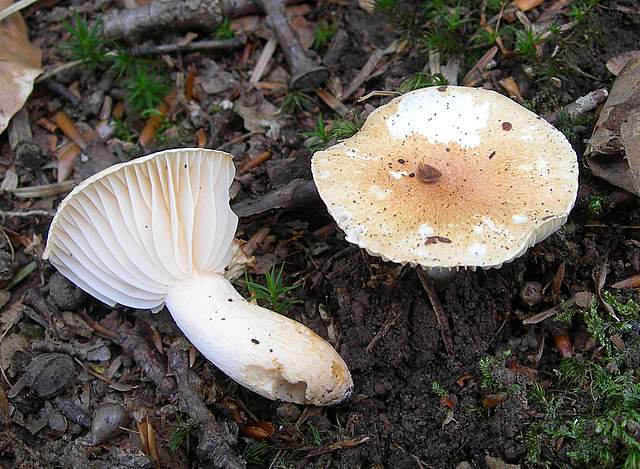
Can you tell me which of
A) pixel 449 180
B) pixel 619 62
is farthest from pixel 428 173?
pixel 619 62

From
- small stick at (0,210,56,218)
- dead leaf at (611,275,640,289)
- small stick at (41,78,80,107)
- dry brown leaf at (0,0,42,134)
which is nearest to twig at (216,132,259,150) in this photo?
small stick at (0,210,56,218)

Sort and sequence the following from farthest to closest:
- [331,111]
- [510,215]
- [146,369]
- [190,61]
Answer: [190,61] < [331,111] < [146,369] < [510,215]

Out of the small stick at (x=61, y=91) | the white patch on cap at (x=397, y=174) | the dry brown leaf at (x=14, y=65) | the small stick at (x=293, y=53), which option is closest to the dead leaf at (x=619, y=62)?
the white patch on cap at (x=397, y=174)

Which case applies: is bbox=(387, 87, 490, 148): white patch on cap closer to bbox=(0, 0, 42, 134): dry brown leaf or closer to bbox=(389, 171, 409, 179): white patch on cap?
bbox=(389, 171, 409, 179): white patch on cap

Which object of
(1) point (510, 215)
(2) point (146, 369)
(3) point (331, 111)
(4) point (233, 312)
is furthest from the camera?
(3) point (331, 111)

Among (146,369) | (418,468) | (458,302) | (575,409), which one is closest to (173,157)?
(146,369)

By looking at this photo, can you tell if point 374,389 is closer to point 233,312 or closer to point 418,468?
point 418,468
